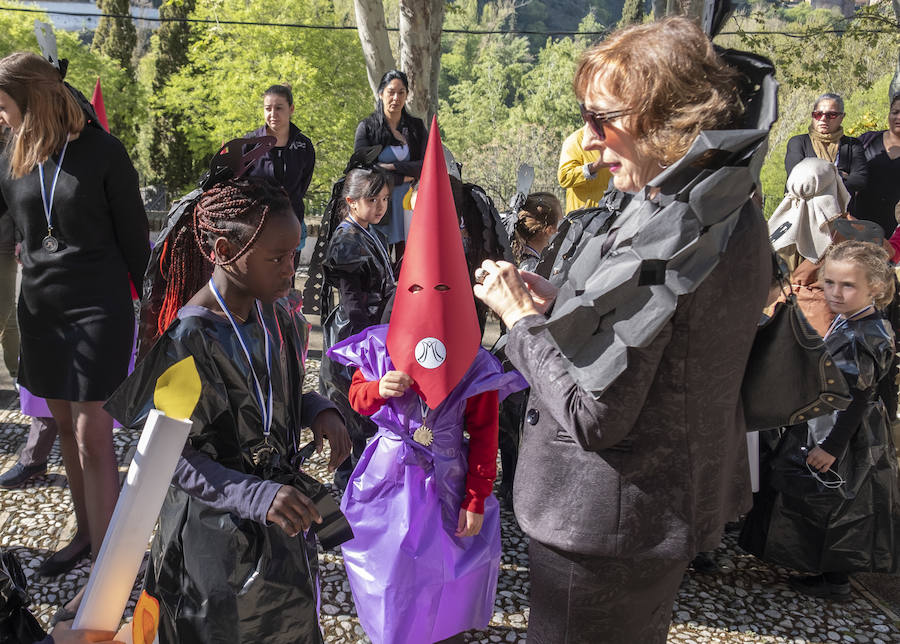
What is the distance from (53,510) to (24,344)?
101 centimetres

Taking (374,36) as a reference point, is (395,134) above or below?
below

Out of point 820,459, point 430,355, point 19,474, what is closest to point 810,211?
point 820,459

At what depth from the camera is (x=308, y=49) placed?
1809 cm

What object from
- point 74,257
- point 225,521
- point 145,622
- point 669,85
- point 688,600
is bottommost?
point 688,600

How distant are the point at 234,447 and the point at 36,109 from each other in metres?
1.61

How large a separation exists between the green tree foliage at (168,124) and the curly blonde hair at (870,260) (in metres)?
22.2

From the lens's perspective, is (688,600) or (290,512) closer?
(290,512)

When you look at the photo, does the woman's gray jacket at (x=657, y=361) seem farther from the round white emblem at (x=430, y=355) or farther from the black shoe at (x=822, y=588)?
the black shoe at (x=822, y=588)

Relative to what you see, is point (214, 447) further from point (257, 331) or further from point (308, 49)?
point (308, 49)

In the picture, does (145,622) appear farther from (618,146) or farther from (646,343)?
(618,146)

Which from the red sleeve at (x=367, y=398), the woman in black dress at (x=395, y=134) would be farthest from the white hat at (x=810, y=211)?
the red sleeve at (x=367, y=398)

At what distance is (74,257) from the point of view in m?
2.67

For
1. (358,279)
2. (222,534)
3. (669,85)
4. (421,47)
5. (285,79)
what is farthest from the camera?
(285,79)

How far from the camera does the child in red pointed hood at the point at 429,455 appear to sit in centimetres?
222
